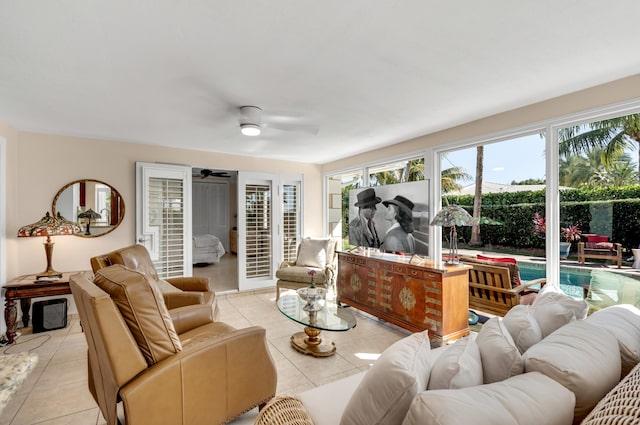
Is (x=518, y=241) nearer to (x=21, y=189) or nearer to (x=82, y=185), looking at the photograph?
(x=82, y=185)

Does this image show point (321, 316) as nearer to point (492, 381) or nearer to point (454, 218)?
point (454, 218)

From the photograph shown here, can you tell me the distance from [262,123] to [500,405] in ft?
10.5

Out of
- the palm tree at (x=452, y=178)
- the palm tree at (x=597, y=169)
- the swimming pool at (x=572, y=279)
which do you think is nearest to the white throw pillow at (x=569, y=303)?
the swimming pool at (x=572, y=279)

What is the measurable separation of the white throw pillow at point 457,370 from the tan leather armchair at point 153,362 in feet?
3.82

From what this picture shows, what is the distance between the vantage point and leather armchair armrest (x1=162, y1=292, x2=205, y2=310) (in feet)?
9.18

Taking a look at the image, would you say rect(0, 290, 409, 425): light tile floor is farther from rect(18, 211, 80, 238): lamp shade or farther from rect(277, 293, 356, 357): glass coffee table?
rect(18, 211, 80, 238): lamp shade

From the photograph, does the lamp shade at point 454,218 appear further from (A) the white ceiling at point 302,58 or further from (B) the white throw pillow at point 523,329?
(B) the white throw pillow at point 523,329

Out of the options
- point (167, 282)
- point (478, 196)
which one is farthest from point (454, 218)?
point (167, 282)

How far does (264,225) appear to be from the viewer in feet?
17.9

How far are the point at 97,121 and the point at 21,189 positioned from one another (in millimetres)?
Answer: 1404

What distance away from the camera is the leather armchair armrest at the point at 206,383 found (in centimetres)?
144

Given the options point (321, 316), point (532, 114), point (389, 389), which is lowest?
point (321, 316)

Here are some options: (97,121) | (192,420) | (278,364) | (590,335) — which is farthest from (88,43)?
(590,335)

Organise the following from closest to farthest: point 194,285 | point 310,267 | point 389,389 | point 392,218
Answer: point 389,389
point 194,285
point 392,218
point 310,267
